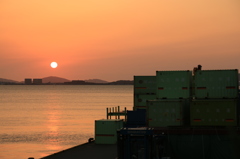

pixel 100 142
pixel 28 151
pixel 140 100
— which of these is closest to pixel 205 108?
pixel 100 142

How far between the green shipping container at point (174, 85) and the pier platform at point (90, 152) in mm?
6953

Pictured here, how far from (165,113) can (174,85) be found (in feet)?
9.68

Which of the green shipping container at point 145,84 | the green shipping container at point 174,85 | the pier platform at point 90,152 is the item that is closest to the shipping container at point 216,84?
the green shipping container at point 174,85

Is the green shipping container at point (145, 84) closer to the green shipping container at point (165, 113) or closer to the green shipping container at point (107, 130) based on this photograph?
the green shipping container at point (107, 130)

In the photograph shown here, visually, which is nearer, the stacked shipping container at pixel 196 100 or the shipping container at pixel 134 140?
the shipping container at pixel 134 140

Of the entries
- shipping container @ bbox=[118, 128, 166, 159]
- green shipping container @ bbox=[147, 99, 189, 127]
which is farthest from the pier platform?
shipping container @ bbox=[118, 128, 166, 159]

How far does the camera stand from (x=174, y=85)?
40.7 metres

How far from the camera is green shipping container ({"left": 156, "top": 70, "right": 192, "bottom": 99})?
40.6 m

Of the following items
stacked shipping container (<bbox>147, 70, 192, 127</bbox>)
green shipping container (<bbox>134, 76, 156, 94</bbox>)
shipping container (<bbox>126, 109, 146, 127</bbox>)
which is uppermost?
green shipping container (<bbox>134, 76, 156, 94</bbox>)

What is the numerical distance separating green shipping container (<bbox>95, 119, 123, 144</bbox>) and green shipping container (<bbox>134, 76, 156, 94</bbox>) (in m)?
13.4

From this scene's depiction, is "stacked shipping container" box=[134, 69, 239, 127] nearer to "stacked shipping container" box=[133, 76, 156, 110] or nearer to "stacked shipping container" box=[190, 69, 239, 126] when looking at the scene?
"stacked shipping container" box=[190, 69, 239, 126]

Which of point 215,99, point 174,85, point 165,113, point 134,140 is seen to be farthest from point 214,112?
point 134,140

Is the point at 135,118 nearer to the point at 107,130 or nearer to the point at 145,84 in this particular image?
the point at 107,130

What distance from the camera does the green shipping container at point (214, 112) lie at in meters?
37.8
